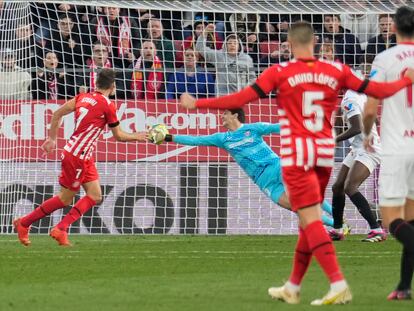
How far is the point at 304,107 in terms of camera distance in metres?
9.34

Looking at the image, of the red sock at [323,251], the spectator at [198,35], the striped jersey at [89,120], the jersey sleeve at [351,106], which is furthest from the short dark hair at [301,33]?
the spectator at [198,35]

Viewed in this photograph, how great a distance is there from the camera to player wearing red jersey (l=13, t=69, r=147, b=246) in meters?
15.6

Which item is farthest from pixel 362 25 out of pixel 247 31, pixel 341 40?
pixel 247 31

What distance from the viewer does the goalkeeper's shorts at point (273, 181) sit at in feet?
50.1

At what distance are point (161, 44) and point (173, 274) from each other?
338 inches

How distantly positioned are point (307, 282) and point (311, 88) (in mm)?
2261

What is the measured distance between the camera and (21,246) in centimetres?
1554

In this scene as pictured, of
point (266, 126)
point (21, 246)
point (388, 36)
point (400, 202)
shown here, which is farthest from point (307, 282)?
point (388, 36)

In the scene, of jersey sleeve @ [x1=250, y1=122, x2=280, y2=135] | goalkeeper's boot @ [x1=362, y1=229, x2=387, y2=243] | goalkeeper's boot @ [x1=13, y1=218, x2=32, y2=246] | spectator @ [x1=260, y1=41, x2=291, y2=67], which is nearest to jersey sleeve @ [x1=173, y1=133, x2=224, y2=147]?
jersey sleeve @ [x1=250, y1=122, x2=280, y2=135]

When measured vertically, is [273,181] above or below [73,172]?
below

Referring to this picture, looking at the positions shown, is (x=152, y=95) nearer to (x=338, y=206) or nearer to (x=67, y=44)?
(x=67, y=44)

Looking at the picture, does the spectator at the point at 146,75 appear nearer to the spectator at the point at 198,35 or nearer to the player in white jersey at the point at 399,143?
the spectator at the point at 198,35

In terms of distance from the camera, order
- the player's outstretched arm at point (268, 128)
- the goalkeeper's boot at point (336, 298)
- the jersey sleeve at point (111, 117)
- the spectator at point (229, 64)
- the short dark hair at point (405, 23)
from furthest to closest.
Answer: the spectator at point (229, 64) < the jersey sleeve at point (111, 117) < the player's outstretched arm at point (268, 128) < the short dark hair at point (405, 23) < the goalkeeper's boot at point (336, 298)

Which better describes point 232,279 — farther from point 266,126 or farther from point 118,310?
point 266,126
